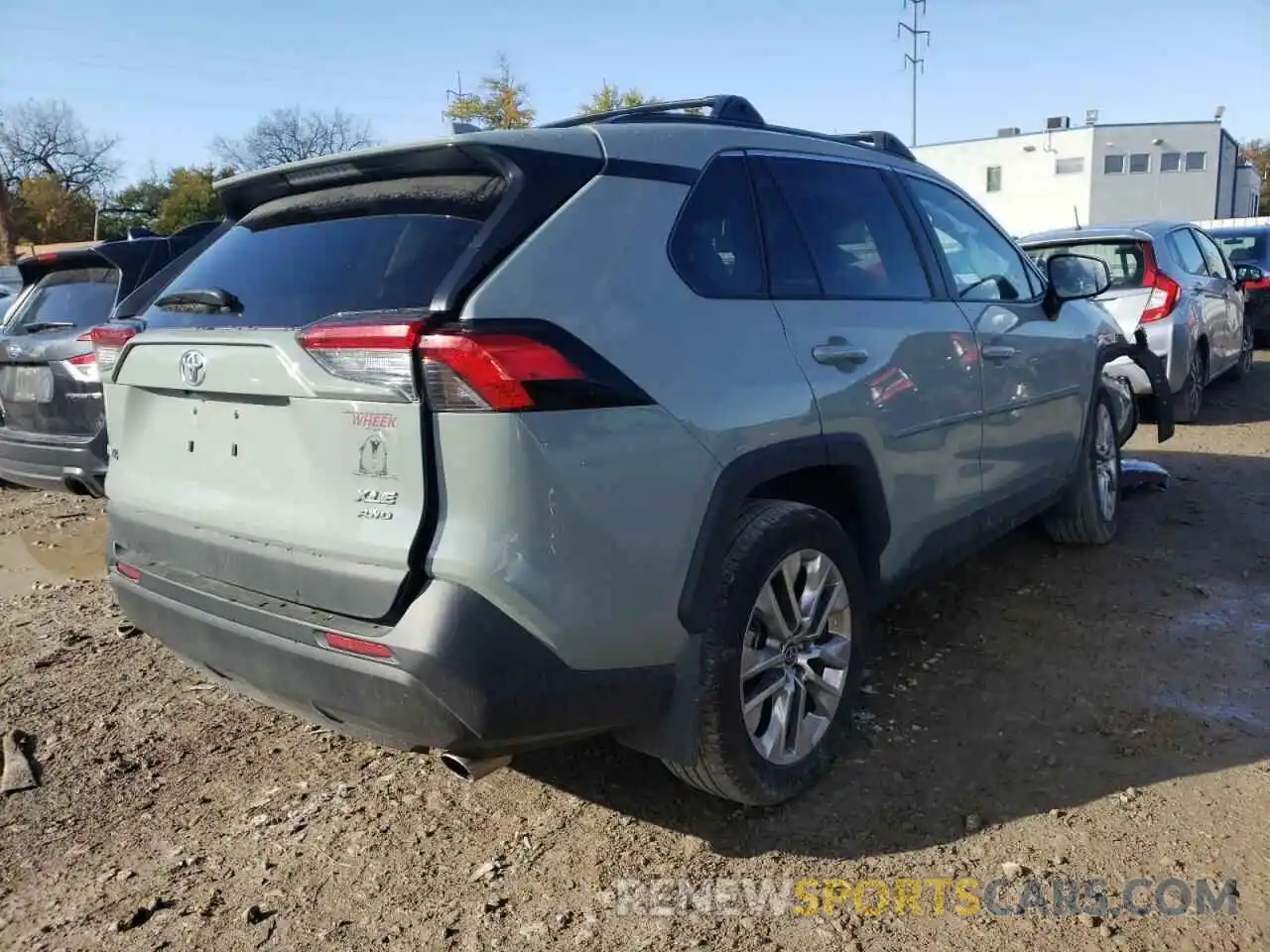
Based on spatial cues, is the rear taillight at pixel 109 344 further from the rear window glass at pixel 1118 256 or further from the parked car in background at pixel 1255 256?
the parked car in background at pixel 1255 256

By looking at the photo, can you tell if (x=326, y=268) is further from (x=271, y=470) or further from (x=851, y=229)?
(x=851, y=229)

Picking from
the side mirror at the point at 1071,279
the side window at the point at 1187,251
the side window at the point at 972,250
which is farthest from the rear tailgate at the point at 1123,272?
the side window at the point at 972,250

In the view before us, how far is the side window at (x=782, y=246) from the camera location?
292cm

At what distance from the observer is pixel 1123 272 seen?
802 centimetres

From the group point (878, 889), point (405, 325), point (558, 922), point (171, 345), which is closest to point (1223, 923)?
point (878, 889)

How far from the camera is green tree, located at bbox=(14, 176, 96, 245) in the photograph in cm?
4612

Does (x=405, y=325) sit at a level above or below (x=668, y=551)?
above

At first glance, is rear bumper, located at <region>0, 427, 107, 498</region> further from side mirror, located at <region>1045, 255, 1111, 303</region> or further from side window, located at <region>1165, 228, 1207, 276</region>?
side window, located at <region>1165, 228, 1207, 276</region>

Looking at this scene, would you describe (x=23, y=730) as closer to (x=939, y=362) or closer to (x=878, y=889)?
(x=878, y=889)

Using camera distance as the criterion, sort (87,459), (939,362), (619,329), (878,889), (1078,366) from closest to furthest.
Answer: (619,329)
(878,889)
(939,362)
(1078,366)
(87,459)

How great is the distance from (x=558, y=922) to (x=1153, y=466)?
5505 millimetres

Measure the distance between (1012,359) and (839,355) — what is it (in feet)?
4.70

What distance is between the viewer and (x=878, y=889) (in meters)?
2.53

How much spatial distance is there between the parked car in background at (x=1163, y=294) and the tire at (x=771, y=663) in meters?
5.32
